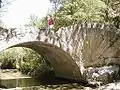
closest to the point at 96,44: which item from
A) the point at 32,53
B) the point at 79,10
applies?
the point at 79,10

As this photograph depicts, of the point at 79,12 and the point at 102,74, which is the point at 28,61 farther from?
the point at 102,74

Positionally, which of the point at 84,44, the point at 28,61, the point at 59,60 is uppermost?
the point at 84,44

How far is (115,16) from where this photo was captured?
1320cm

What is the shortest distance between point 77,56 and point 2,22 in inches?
135

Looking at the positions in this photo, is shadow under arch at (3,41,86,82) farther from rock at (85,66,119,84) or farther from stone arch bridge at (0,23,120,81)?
rock at (85,66,119,84)

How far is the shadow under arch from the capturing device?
12.1 m

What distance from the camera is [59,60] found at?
1400 cm

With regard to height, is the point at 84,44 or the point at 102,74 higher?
the point at 84,44

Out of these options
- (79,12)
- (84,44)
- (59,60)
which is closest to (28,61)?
(59,60)

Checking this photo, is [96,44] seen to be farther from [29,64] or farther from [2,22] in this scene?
[29,64]

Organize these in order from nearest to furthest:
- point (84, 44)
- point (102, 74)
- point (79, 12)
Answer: point (102, 74) → point (84, 44) → point (79, 12)

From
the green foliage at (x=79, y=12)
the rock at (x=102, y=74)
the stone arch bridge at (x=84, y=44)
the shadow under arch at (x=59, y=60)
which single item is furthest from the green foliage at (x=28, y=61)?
the rock at (x=102, y=74)

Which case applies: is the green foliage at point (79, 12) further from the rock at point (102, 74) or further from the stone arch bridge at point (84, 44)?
the rock at point (102, 74)

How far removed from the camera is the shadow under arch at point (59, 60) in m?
12.1
